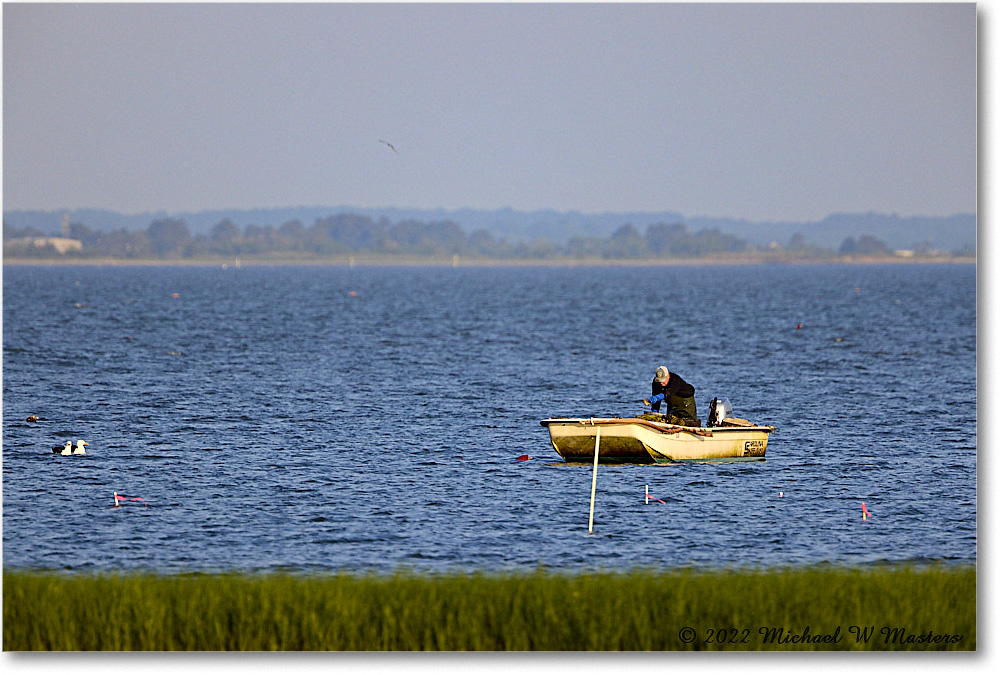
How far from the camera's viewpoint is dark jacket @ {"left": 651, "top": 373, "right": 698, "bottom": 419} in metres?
29.4

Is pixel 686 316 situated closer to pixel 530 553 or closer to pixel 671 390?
pixel 671 390

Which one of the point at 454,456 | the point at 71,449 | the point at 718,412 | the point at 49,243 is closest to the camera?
the point at 718,412

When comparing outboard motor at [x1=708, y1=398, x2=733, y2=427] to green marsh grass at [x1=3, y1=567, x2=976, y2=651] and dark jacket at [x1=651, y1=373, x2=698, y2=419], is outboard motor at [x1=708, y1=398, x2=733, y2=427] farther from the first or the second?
green marsh grass at [x1=3, y1=567, x2=976, y2=651]

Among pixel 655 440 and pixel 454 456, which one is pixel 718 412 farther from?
pixel 454 456

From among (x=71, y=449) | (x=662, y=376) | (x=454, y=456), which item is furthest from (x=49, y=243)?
(x=662, y=376)

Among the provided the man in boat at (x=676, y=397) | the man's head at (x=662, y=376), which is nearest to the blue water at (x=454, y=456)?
the man in boat at (x=676, y=397)

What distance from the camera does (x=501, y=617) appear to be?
A: 49.3 feet

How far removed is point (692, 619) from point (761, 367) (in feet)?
148

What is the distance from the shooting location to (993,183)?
608 inches

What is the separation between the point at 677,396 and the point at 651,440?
1231mm

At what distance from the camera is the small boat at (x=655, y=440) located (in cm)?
2928

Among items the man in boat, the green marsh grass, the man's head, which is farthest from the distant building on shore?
the green marsh grass

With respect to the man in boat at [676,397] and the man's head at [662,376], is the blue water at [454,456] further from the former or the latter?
the man's head at [662,376]

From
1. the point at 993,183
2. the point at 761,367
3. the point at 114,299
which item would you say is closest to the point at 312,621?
the point at 993,183
